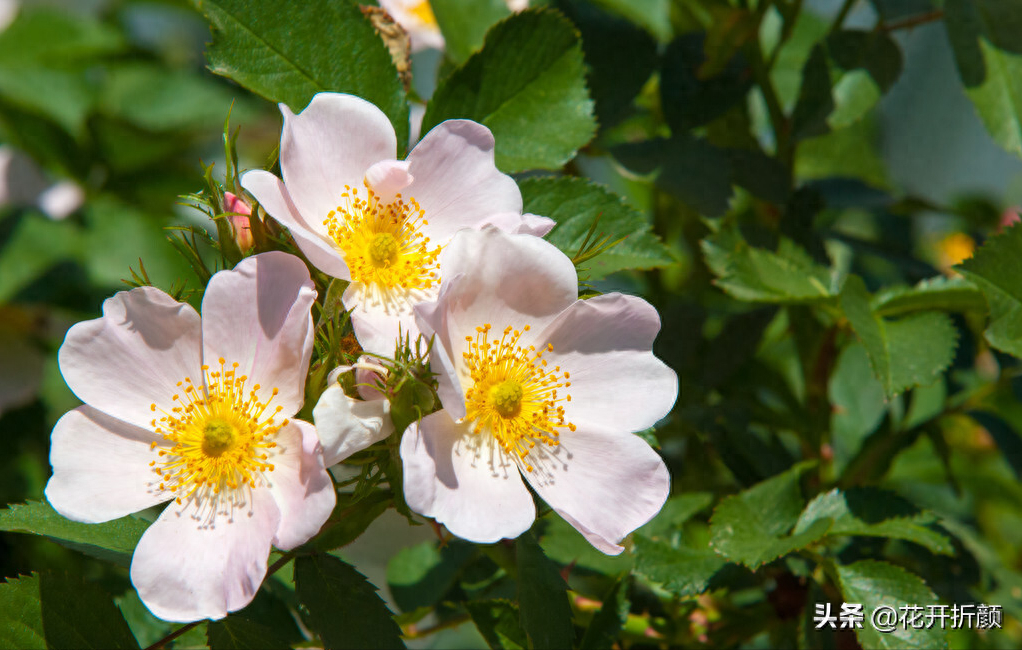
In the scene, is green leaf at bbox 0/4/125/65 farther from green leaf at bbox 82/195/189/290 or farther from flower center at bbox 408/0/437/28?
flower center at bbox 408/0/437/28

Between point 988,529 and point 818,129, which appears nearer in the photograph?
point 818,129

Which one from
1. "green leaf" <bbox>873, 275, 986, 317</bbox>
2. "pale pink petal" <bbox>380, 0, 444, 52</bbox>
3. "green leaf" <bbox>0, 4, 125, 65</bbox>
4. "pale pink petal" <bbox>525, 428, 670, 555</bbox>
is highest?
"pale pink petal" <bbox>380, 0, 444, 52</bbox>

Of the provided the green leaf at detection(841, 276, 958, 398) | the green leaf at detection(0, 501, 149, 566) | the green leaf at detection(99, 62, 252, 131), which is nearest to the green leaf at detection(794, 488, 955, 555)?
the green leaf at detection(841, 276, 958, 398)

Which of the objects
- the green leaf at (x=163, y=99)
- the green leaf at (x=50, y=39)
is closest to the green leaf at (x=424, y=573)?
the green leaf at (x=163, y=99)

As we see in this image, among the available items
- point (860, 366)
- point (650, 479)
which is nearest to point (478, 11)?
point (650, 479)

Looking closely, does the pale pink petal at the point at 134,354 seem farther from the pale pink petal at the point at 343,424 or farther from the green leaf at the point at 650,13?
the green leaf at the point at 650,13

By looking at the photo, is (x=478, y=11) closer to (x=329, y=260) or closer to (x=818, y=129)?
(x=818, y=129)
